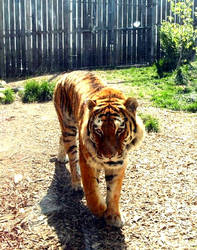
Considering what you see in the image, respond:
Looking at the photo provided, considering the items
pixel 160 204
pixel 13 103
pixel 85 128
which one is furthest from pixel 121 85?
pixel 85 128

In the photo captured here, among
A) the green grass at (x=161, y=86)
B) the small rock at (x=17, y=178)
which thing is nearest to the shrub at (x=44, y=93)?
the green grass at (x=161, y=86)

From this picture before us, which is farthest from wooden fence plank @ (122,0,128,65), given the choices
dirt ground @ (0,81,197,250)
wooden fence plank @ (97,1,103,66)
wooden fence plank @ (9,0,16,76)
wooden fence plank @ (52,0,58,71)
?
dirt ground @ (0,81,197,250)

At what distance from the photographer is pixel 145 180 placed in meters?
4.90

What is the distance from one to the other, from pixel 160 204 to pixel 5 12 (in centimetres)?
798

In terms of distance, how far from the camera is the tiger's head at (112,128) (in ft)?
10.9

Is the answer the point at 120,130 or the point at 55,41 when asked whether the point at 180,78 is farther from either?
the point at 120,130

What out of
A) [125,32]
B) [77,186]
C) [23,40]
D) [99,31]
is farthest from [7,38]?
[77,186]

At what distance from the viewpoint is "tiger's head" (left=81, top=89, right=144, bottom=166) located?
332 cm

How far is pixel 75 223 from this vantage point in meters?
4.02

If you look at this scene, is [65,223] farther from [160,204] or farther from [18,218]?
[160,204]

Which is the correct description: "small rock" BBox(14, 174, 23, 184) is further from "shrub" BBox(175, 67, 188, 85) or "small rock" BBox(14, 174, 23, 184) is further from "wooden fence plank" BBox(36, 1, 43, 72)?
Result: "wooden fence plank" BBox(36, 1, 43, 72)

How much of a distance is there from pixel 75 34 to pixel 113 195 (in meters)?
8.70

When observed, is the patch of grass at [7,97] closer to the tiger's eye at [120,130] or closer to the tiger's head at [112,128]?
the tiger's head at [112,128]

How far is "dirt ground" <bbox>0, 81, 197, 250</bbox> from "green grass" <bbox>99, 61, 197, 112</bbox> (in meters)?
1.33
